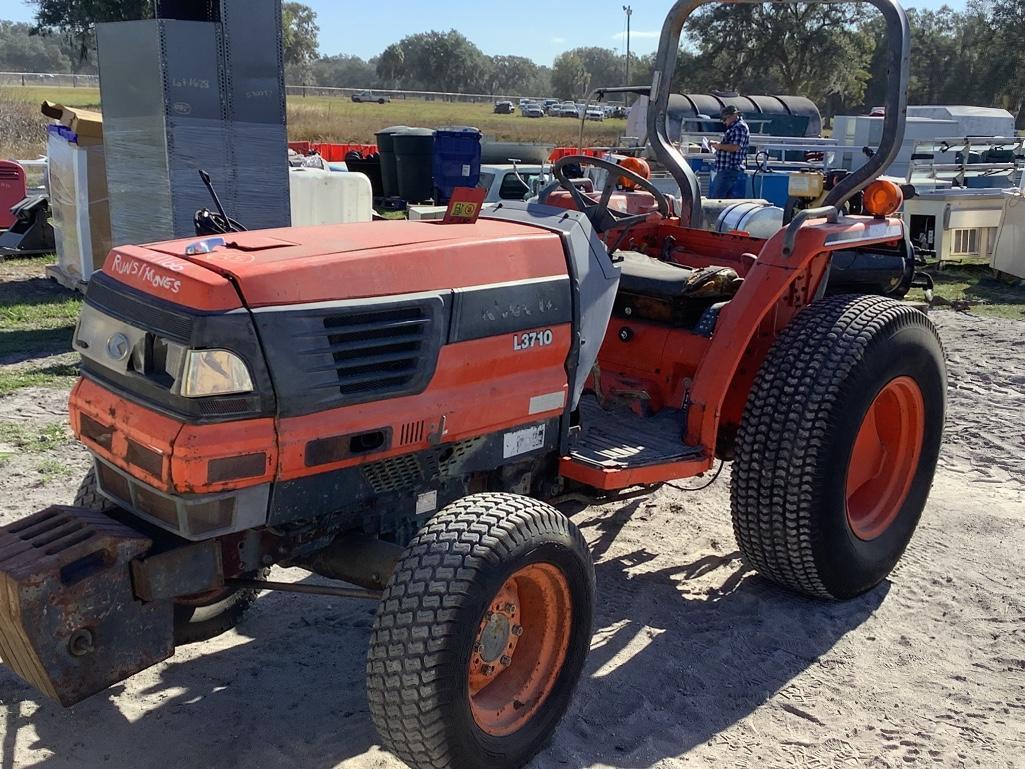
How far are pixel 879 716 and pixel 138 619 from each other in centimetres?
231

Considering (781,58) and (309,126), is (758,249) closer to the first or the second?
(309,126)

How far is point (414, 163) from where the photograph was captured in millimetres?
16859

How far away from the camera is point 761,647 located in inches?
144

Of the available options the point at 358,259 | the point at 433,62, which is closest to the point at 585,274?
the point at 358,259

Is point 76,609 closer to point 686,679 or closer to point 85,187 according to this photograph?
point 686,679

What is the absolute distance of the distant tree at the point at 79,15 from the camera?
75.2ft

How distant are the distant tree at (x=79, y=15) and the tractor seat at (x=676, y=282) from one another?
21174 mm

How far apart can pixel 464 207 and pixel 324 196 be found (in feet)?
22.3

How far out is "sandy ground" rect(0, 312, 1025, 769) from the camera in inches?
119

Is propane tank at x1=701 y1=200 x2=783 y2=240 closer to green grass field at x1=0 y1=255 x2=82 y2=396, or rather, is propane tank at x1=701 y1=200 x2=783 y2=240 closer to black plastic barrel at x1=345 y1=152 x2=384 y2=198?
green grass field at x1=0 y1=255 x2=82 y2=396

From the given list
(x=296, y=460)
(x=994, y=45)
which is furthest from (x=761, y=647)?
(x=994, y=45)

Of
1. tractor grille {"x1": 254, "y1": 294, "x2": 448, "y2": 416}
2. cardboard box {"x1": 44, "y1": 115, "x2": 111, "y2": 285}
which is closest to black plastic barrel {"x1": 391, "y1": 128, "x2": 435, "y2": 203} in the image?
cardboard box {"x1": 44, "y1": 115, "x2": 111, "y2": 285}

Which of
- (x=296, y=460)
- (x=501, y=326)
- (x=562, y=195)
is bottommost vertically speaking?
(x=296, y=460)

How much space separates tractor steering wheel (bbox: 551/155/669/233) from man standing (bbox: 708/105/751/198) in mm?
8173
